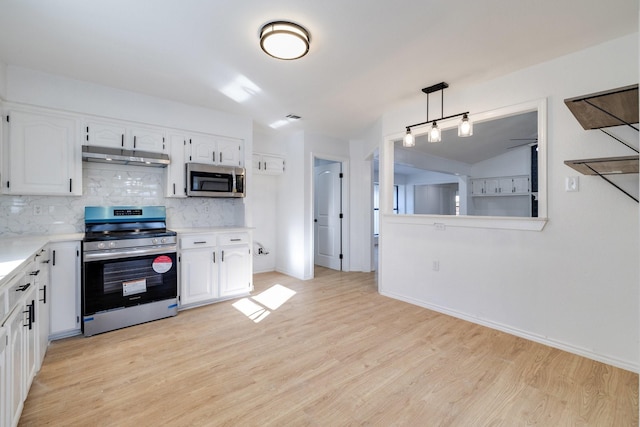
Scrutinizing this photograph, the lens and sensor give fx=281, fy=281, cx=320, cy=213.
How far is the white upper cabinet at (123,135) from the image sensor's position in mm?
2938

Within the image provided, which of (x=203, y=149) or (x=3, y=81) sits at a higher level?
(x=3, y=81)

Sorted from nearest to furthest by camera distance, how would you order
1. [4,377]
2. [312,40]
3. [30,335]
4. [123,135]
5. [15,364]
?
[4,377] < [15,364] < [30,335] < [312,40] < [123,135]

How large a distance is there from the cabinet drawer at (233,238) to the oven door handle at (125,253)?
0.56m

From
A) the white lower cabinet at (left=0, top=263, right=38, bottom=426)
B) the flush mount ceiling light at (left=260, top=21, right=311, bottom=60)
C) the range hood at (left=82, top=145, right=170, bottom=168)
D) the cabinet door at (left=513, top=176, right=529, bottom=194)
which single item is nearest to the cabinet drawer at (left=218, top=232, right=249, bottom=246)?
the range hood at (left=82, top=145, right=170, bottom=168)

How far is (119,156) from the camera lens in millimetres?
2898

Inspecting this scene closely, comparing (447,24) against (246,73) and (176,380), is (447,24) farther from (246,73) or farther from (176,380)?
(176,380)

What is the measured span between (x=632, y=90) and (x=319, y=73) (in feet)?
7.09

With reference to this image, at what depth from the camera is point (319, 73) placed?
2.69 metres

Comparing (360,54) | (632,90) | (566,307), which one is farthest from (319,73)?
(566,307)

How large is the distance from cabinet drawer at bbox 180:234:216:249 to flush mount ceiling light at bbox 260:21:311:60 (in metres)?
2.14

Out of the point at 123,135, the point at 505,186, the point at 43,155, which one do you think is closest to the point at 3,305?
the point at 43,155

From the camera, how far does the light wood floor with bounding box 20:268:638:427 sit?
63.9 inches

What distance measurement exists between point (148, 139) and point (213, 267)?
1.67 metres

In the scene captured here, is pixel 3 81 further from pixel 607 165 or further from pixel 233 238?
pixel 607 165
